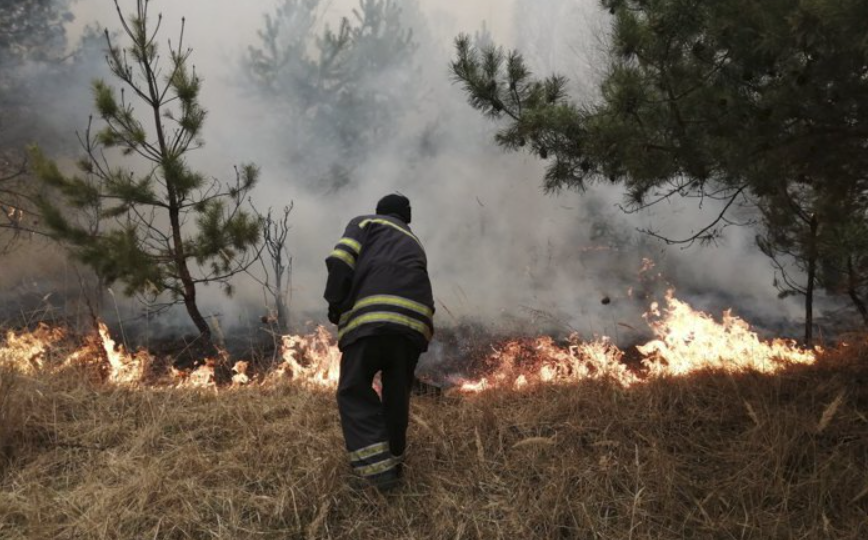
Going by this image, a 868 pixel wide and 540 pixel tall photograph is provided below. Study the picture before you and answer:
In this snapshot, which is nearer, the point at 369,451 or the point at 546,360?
the point at 369,451

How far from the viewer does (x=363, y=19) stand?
14.0 meters

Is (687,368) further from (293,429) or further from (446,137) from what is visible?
(446,137)

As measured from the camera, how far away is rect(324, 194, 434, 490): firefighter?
10.7 feet

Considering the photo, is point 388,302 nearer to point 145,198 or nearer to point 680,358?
point 680,358

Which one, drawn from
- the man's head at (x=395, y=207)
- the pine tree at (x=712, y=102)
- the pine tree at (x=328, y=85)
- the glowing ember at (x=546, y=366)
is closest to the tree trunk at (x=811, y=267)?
the pine tree at (x=712, y=102)

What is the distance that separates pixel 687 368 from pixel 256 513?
11.7 ft

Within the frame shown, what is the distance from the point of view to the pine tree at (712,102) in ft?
9.03

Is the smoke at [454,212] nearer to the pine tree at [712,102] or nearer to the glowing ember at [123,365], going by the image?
the glowing ember at [123,365]

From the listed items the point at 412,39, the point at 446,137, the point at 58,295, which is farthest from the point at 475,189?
the point at 58,295

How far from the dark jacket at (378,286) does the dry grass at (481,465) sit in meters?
0.87

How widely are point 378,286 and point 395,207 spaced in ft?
2.24

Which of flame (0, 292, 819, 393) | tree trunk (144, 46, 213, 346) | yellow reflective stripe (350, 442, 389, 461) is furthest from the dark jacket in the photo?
tree trunk (144, 46, 213, 346)

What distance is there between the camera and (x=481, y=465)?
3.58 meters

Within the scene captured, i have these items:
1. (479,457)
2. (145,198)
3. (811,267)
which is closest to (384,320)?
(479,457)
